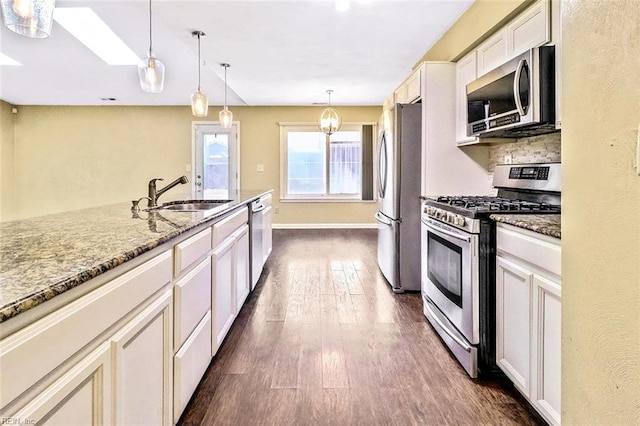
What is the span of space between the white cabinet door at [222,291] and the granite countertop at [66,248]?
34 centimetres

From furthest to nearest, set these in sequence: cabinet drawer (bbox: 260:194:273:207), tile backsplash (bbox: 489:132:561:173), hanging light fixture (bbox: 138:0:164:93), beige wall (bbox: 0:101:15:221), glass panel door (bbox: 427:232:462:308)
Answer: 1. beige wall (bbox: 0:101:15:221)
2. cabinet drawer (bbox: 260:194:273:207)
3. hanging light fixture (bbox: 138:0:164:93)
4. tile backsplash (bbox: 489:132:561:173)
5. glass panel door (bbox: 427:232:462:308)

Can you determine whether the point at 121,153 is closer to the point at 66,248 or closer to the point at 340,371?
the point at 340,371

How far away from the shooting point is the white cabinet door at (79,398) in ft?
2.29

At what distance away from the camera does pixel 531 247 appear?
1.59 metres

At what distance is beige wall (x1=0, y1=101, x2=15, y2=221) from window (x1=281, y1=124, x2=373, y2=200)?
205 inches

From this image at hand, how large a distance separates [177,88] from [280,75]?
1.99m

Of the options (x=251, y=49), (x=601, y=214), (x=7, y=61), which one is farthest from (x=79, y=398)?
(x=7, y=61)

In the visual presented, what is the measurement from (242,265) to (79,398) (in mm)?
2052

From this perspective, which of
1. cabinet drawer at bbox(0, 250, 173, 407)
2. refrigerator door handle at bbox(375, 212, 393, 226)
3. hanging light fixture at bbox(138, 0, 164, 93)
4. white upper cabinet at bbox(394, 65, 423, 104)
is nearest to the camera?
cabinet drawer at bbox(0, 250, 173, 407)

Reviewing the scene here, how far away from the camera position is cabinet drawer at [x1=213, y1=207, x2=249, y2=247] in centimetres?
207

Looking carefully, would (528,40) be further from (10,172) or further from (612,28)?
(10,172)

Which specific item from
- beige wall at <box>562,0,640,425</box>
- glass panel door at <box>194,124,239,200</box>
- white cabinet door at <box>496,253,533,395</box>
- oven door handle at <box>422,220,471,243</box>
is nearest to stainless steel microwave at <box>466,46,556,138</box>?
oven door handle at <box>422,220,471,243</box>

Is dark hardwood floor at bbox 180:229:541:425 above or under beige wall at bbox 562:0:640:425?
under

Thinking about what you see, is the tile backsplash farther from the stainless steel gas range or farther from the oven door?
the oven door
